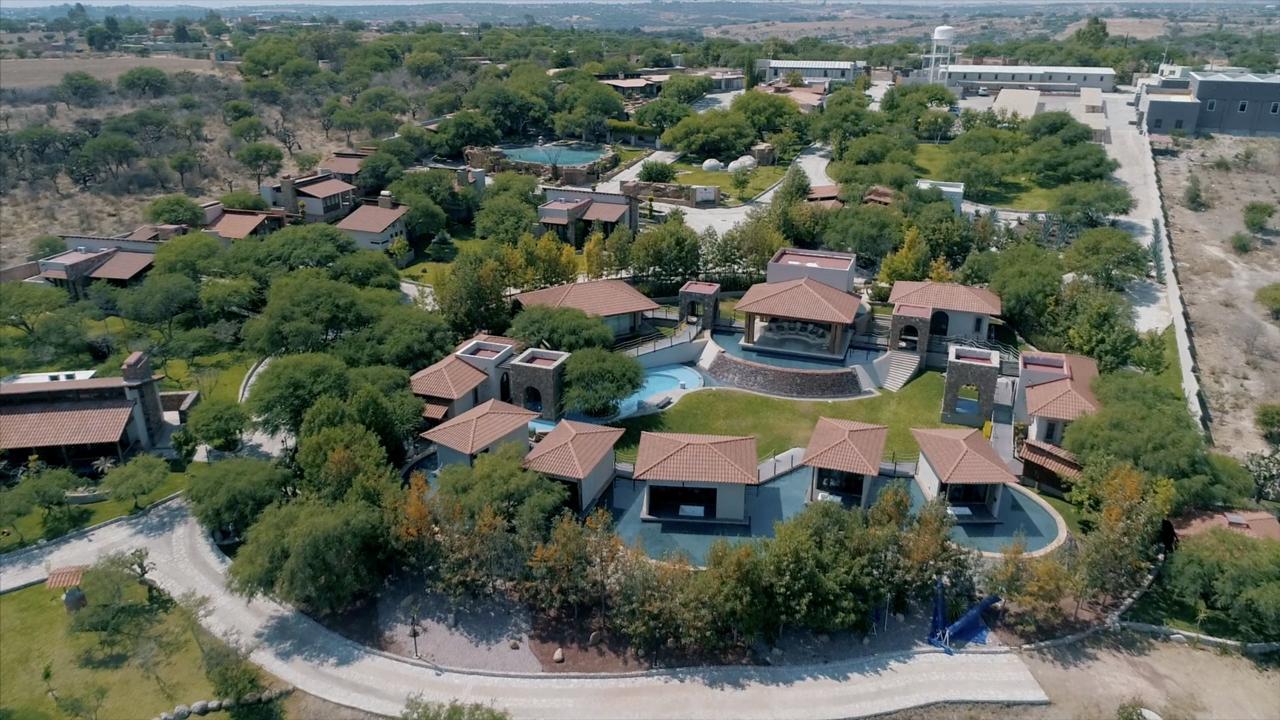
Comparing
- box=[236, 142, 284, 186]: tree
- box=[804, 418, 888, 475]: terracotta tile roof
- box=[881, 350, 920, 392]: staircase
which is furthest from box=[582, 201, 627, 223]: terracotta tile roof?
box=[804, 418, 888, 475]: terracotta tile roof

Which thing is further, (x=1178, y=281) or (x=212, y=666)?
(x=1178, y=281)

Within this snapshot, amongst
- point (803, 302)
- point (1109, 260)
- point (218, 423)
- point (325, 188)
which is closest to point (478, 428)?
point (218, 423)

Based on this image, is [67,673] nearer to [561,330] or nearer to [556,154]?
[561,330]

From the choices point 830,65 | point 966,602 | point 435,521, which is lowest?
point 966,602

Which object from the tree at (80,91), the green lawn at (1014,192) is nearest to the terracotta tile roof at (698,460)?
the green lawn at (1014,192)

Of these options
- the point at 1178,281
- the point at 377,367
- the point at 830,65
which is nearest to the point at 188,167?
the point at 377,367

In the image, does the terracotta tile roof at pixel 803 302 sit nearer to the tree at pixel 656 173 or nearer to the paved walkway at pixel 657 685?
the paved walkway at pixel 657 685

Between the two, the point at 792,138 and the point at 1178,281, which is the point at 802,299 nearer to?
the point at 1178,281
